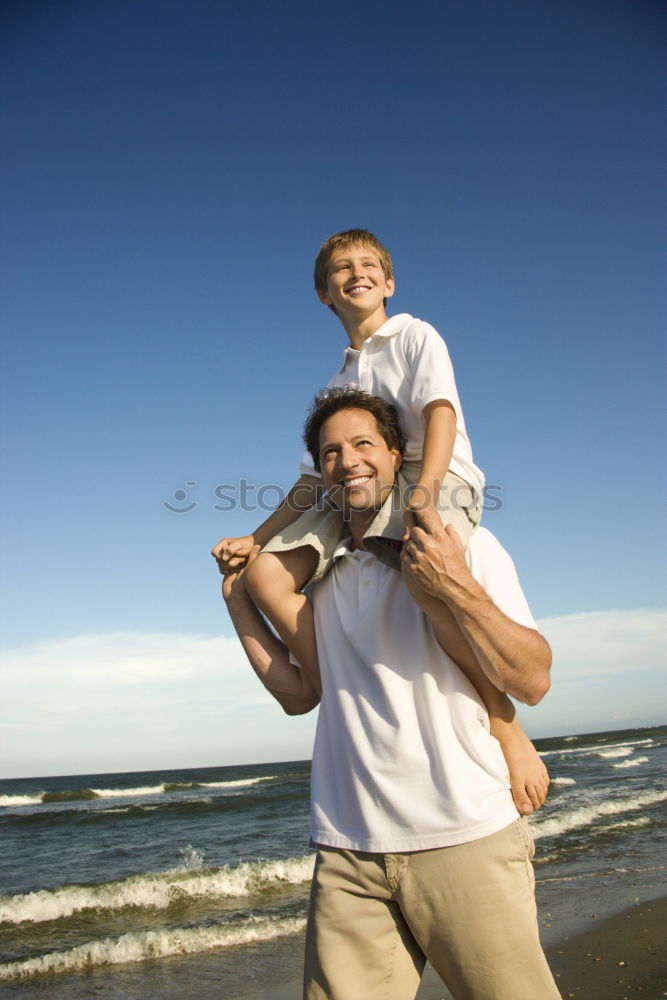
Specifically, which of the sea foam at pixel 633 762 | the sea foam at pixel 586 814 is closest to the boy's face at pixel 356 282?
the sea foam at pixel 586 814

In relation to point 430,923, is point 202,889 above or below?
below

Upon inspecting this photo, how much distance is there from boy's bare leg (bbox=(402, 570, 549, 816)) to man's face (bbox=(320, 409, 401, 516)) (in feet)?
1.39

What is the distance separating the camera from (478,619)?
72.2 inches

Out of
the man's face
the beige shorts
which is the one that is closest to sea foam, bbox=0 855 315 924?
the beige shorts

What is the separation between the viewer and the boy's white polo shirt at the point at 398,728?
6.04 feet

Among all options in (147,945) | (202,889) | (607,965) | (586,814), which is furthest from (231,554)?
(586,814)

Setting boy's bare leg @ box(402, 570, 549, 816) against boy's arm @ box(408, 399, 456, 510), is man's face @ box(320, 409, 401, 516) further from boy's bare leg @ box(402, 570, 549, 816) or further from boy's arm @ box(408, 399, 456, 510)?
boy's bare leg @ box(402, 570, 549, 816)

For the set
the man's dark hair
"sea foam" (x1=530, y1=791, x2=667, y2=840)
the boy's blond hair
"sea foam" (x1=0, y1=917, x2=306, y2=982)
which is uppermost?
the boy's blond hair

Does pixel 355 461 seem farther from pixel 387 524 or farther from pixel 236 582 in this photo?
pixel 236 582

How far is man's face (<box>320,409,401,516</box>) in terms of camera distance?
2301 millimetres

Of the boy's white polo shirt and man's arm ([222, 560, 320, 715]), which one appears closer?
the boy's white polo shirt

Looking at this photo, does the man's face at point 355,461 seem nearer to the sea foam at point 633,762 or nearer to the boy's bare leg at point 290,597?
the boy's bare leg at point 290,597

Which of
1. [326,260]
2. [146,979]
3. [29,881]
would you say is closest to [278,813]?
[29,881]

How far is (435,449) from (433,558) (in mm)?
615
